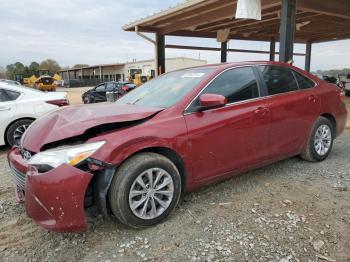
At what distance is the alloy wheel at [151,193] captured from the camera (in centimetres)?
281

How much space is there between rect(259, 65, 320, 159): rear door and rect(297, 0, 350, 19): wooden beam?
4644mm

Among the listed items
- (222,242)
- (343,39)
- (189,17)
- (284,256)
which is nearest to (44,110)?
(222,242)

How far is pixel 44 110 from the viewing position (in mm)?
6457

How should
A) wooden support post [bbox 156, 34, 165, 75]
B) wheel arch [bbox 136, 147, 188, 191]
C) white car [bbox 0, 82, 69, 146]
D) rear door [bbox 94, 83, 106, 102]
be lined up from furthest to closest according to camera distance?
rear door [bbox 94, 83, 106, 102]
wooden support post [bbox 156, 34, 165, 75]
white car [bbox 0, 82, 69, 146]
wheel arch [bbox 136, 147, 188, 191]

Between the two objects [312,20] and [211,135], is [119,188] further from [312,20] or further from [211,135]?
[312,20]

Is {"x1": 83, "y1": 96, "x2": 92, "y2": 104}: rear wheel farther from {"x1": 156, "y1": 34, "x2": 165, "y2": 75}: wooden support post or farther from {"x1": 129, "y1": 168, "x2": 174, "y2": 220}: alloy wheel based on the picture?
{"x1": 129, "y1": 168, "x2": 174, "y2": 220}: alloy wheel

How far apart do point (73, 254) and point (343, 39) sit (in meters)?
19.9

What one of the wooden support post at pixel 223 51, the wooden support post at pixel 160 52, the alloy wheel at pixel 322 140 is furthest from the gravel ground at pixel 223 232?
the wooden support post at pixel 223 51

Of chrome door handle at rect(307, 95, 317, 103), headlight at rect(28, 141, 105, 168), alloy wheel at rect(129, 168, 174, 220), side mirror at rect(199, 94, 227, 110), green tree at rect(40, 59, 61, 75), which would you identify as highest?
green tree at rect(40, 59, 61, 75)

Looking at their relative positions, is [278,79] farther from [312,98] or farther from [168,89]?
[168,89]

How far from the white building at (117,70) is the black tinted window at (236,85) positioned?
27.8m

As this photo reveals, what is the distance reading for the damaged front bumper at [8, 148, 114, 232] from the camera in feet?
8.26

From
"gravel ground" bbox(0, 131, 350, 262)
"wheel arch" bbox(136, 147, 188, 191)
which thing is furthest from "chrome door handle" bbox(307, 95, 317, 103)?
"wheel arch" bbox(136, 147, 188, 191)

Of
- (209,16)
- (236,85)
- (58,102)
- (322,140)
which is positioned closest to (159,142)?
(236,85)
